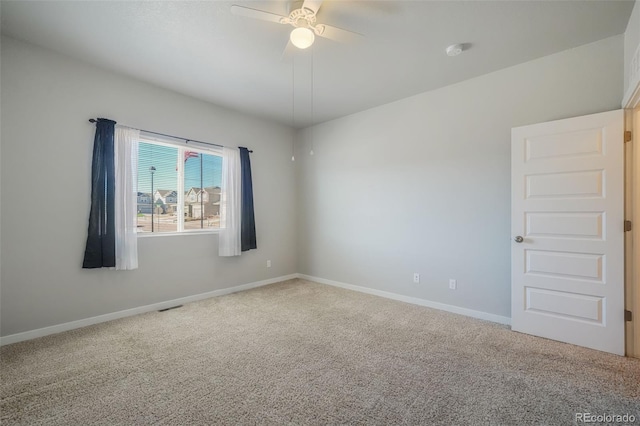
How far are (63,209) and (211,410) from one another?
260 centimetres

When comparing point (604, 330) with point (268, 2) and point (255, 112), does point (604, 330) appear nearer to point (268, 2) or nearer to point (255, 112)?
point (268, 2)

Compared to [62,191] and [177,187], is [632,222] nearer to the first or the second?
[177,187]

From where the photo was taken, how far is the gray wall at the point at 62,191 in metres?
2.60

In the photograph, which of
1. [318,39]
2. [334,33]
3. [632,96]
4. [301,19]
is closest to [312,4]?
[301,19]

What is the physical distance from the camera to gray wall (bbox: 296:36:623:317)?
2805 millimetres

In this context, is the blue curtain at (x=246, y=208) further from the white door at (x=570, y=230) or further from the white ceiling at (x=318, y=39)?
the white door at (x=570, y=230)

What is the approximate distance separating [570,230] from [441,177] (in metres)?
1.38

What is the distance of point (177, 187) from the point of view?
12.7 feet

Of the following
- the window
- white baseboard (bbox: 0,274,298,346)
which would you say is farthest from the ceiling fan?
white baseboard (bbox: 0,274,298,346)

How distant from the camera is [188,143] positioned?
386 centimetres

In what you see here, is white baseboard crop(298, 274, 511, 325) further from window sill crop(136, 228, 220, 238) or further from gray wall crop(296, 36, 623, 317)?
window sill crop(136, 228, 220, 238)

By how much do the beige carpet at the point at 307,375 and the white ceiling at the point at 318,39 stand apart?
110 inches

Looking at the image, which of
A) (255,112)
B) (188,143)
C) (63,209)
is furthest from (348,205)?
(63,209)

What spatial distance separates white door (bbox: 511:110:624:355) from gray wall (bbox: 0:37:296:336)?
12.9 ft
